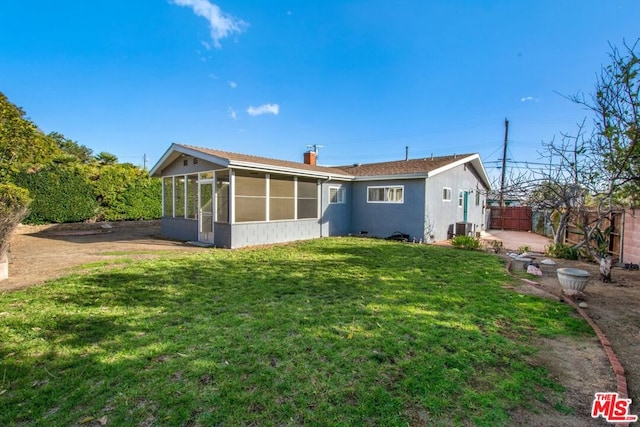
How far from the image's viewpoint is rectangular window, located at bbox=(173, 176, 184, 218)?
12.1 m

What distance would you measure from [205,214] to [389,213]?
7.81 metres

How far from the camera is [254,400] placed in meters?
2.19

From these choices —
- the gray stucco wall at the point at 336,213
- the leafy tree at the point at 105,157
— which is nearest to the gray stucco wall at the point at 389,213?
the gray stucco wall at the point at 336,213

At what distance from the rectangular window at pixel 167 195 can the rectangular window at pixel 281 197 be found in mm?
4964

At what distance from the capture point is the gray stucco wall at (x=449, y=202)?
12242mm

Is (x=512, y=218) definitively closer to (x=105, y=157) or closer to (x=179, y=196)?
(x=179, y=196)

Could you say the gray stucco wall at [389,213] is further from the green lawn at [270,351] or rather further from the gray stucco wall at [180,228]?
the gray stucco wall at [180,228]

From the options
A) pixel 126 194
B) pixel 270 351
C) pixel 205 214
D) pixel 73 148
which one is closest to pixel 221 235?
pixel 205 214

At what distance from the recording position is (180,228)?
38.7ft

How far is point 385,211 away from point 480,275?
21.9 ft

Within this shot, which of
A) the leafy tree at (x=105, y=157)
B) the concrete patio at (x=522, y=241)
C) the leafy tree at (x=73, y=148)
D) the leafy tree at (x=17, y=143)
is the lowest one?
the concrete patio at (x=522, y=241)

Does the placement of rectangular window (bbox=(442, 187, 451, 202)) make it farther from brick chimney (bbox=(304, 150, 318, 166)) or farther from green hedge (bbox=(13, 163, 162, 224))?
green hedge (bbox=(13, 163, 162, 224))

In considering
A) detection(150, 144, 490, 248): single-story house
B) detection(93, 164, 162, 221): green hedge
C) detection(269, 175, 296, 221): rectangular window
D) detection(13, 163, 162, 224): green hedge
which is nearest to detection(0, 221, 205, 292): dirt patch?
detection(13, 163, 162, 224): green hedge

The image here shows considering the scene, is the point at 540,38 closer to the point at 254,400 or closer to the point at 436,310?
the point at 436,310
